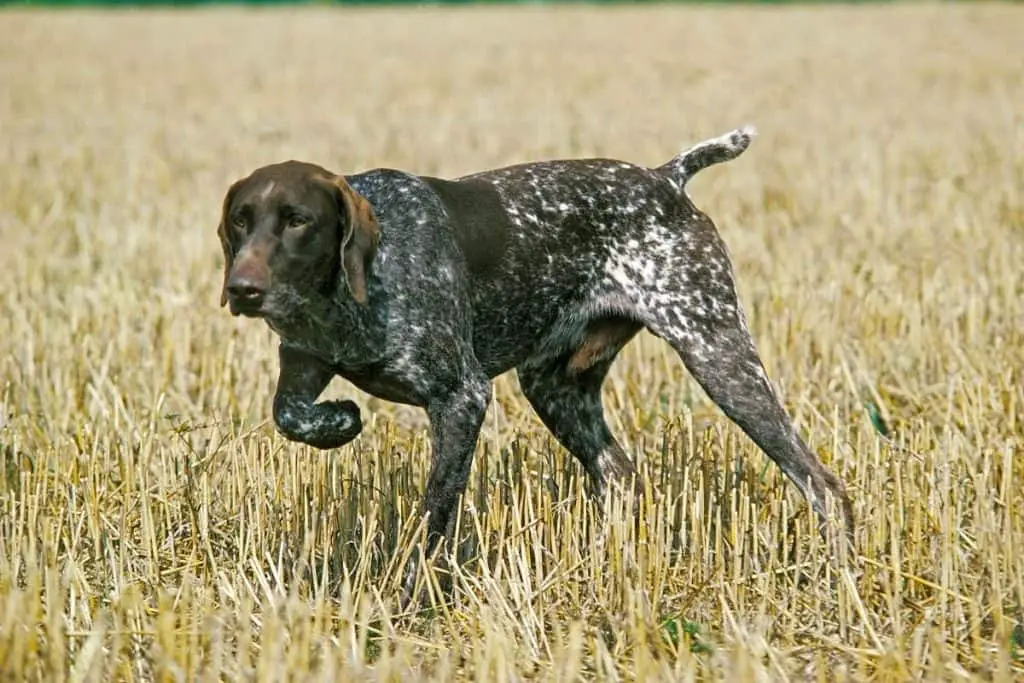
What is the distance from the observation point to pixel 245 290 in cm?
381

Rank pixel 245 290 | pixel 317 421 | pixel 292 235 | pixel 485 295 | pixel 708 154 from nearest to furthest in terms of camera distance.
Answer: pixel 245 290, pixel 292 235, pixel 317 421, pixel 485 295, pixel 708 154

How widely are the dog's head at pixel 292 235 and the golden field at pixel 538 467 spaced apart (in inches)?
27.9

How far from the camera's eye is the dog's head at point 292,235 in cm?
394

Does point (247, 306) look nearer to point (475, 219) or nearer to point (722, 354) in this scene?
point (475, 219)

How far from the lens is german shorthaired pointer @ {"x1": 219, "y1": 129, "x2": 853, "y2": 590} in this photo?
411cm

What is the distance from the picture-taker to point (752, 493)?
4941 mm

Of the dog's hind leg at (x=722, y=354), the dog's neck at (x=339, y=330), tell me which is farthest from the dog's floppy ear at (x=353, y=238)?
the dog's hind leg at (x=722, y=354)

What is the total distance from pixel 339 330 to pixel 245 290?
53cm

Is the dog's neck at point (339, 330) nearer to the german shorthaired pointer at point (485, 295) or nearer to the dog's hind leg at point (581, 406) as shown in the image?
the german shorthaired pointer at point (485, 295)

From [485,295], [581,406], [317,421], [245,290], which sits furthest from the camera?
[581,406]

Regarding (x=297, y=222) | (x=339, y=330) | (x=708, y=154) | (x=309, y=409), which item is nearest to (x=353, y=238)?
(x=297, y=222)

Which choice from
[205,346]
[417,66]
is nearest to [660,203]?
[205,346]

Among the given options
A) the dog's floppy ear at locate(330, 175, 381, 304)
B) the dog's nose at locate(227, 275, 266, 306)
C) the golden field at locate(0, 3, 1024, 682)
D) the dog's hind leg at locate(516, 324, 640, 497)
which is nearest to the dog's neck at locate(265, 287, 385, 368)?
the dog's floppy ear at locate(330, 175, 381, 304)

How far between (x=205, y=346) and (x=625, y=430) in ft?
6.52
